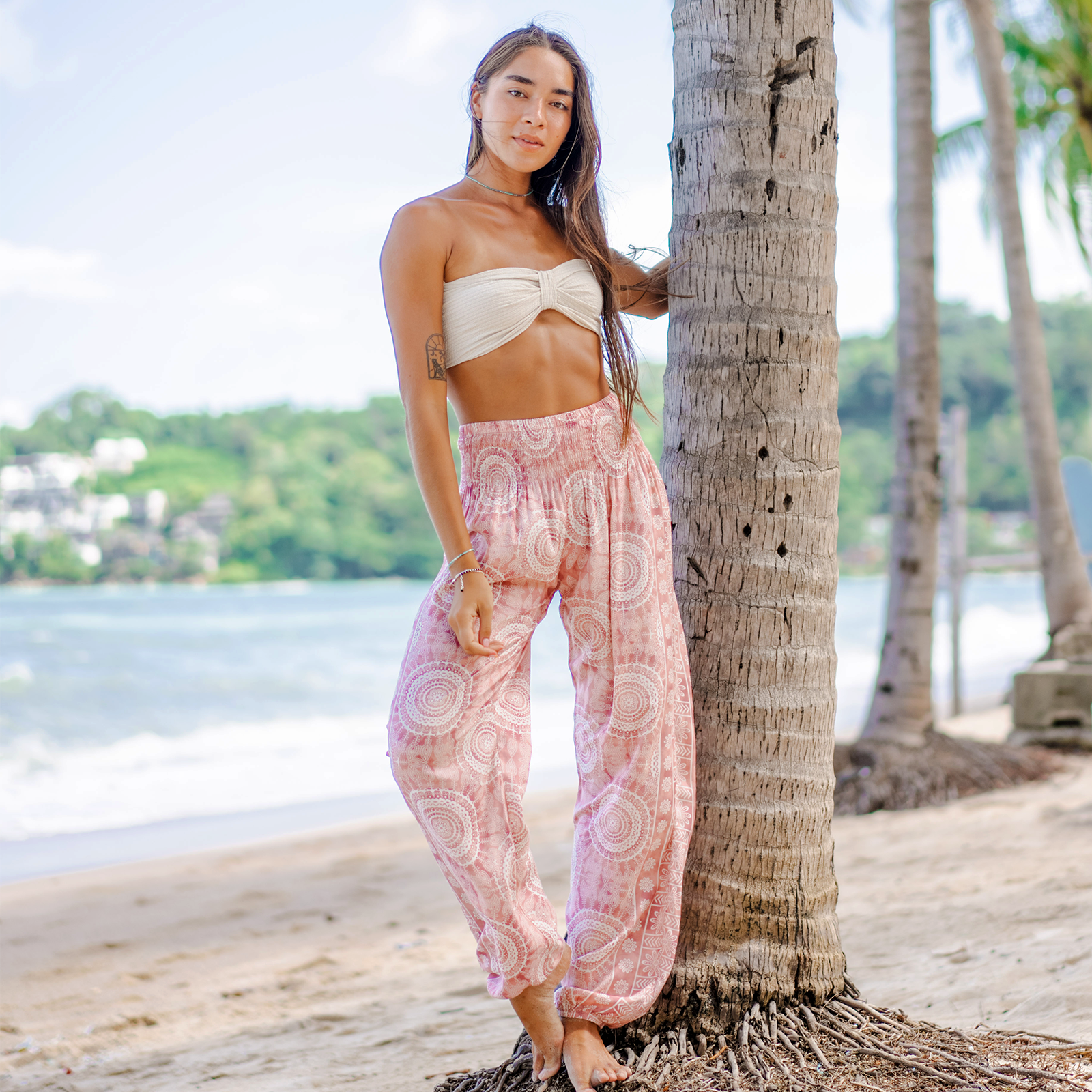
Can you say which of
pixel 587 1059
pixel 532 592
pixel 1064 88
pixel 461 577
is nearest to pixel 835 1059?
pixel 587 1059

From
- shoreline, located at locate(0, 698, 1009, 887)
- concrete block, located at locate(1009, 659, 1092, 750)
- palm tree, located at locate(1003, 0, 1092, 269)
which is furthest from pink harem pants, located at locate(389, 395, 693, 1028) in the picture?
palm tree, located at locate(1003, 0, 1092, 269)

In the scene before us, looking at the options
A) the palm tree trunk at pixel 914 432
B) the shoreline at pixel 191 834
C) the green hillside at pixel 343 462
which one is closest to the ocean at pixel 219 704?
the shoreline at pixel 191 834

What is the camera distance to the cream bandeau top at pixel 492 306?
2096 mm

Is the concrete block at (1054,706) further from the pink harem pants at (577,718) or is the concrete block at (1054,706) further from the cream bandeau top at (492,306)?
the cream bandeau top at (492,306)

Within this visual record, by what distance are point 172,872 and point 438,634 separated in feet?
13.9

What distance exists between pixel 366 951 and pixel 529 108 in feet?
10.6

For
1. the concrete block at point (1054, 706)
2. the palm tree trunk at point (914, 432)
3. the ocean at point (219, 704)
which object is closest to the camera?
the palm tree trunk at point (914, 432)

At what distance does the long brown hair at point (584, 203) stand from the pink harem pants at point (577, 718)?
0.13 m

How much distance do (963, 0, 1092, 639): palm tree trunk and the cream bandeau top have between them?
6.29m

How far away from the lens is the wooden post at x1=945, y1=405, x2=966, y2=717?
8.41 m

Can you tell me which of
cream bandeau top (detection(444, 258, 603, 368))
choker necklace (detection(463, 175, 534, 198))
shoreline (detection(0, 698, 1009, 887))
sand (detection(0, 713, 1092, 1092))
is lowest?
shoreline (detection(0, 698, 1009, 887))

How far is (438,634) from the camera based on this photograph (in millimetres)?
2023

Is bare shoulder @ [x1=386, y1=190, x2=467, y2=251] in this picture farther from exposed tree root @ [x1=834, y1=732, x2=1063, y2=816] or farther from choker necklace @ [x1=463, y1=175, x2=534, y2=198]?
exposed tree root @ [x1=834, y1=732, x2=1063, y2=816]

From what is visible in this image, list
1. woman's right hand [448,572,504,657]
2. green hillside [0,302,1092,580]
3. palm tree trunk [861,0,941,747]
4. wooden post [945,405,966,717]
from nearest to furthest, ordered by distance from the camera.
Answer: woman's right hand [448,572,504,657] → palm tree trunk [861,0,941,747] → wooden post [945,405,966,717] → green hillside [0,302,1092,580]
